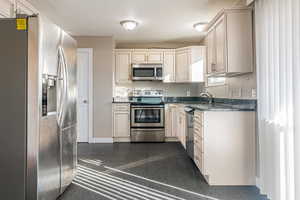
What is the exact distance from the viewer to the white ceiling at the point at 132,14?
121 inches

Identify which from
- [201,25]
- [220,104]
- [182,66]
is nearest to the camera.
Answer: [220,104]

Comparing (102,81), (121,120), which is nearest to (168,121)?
(121,120)

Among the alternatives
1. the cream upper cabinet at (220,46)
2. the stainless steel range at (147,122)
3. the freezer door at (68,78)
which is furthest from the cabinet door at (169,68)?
the freezer door at (68,78)

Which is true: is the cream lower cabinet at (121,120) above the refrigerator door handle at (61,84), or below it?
below

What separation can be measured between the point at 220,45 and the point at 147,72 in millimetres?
2396

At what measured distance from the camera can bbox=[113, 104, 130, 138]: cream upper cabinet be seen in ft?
15.3

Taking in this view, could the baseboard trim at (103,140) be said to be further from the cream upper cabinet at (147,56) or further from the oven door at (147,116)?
the cream upper cabinet at (147,56)

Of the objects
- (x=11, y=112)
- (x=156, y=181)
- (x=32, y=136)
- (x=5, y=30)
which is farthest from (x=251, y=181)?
(x=5, y=30)

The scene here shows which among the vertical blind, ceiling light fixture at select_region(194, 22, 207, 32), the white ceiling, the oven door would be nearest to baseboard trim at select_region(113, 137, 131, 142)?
the oven door

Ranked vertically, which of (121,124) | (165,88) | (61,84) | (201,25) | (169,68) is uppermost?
(201,25)

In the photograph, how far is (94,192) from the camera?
2258 millimetres

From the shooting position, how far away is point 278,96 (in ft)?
6.18

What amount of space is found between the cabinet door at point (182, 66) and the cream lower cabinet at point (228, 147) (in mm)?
2472

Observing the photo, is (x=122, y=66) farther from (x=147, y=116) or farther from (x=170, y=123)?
(x=170, y=123)
